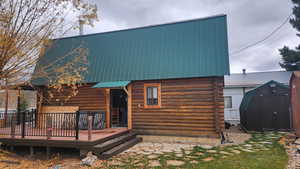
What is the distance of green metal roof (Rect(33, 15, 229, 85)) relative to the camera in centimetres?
795

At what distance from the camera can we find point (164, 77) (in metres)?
8.10

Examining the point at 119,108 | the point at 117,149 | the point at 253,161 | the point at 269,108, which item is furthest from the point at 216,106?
the point at 119,108

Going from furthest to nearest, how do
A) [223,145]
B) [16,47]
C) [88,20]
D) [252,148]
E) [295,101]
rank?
[295,101], [223,145], [252,148], [88,20], [16,47]

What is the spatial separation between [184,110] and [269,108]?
18.7 ft

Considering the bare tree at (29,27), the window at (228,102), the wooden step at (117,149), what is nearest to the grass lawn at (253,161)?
the wooden step at (117,149)

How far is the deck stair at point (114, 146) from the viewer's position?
18.5ft

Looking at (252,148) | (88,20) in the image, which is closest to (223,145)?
(252,148)

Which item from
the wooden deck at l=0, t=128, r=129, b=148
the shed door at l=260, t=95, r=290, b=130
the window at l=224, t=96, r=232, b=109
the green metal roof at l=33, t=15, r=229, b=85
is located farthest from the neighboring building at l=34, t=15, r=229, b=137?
the window at l=224, t=96, r=232, b=109

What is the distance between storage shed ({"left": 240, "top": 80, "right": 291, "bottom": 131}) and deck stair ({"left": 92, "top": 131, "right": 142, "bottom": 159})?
698cm

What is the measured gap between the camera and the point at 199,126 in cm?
770

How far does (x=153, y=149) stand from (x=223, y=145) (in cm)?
281

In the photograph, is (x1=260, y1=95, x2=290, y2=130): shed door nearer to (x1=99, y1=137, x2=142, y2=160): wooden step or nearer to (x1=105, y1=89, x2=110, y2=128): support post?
(x1=99, y1=137, x2=142, y2=160): wooden step

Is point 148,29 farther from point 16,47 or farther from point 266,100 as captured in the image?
point 266,100

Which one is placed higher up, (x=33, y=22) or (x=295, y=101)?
(x=33, y=22)
